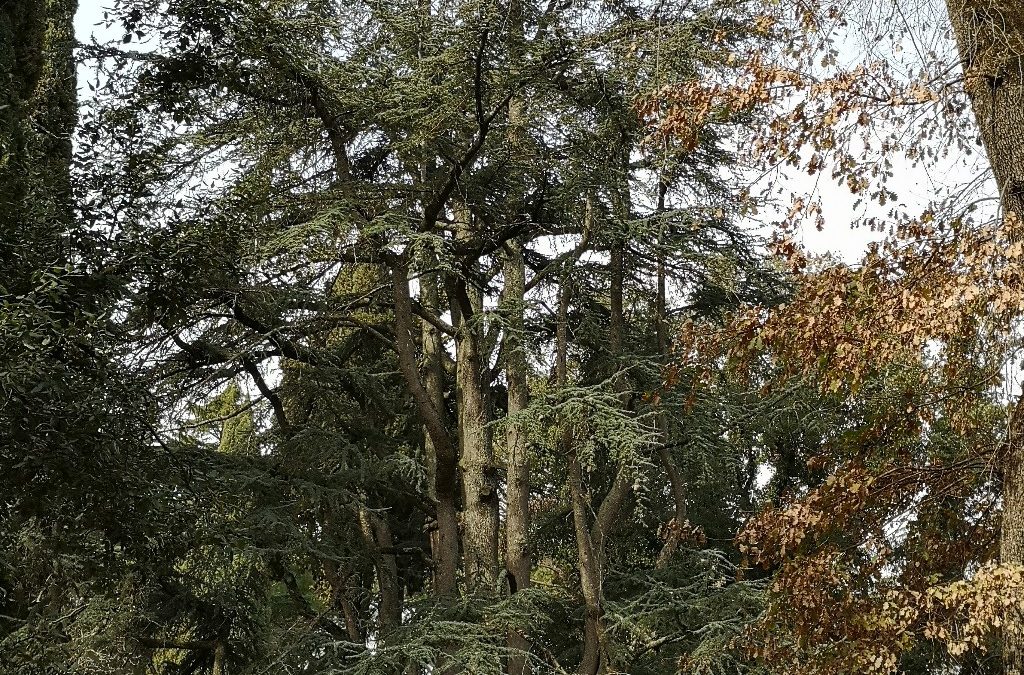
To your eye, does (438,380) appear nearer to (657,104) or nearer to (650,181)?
(650,181)

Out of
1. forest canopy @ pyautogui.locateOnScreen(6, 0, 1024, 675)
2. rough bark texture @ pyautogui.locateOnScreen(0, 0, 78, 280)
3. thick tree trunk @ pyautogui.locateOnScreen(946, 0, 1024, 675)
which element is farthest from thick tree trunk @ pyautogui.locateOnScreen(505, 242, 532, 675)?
thick tree trunk @ pyautogui.locateOnScreen(946, 0, 1024, 675)

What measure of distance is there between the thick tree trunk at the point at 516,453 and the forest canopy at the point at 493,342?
4cm

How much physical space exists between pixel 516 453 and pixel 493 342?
1121 millimetres

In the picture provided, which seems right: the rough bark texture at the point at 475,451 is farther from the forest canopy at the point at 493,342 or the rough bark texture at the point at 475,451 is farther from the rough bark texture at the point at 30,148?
the rough bark texture at the point at 30,148

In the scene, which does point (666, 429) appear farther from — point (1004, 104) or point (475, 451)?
point (1004, 104)

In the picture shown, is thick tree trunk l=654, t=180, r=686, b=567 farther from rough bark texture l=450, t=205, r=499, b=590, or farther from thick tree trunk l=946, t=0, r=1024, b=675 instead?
thick tree trunk l=946, t=0, r=1024, b=675

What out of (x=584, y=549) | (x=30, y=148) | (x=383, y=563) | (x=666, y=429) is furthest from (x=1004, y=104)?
(x=383, y=563)

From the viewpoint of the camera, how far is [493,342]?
37.8 feet

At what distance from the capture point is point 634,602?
36.8 feet

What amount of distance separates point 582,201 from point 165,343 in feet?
13.6

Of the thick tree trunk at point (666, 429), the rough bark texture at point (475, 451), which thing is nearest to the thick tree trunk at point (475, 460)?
the rough bark texture at point (475, 451)

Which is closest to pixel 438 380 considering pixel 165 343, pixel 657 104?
pixel 165 343

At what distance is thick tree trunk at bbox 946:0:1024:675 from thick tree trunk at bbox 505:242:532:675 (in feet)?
15.5

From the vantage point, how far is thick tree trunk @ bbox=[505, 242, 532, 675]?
430 inches
